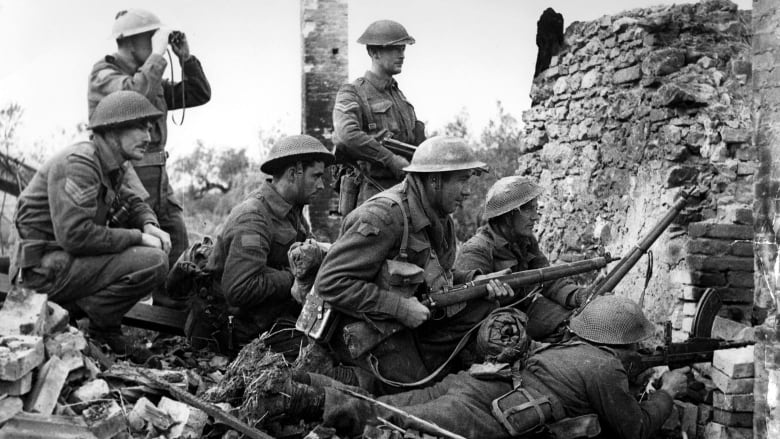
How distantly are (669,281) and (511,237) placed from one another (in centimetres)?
150

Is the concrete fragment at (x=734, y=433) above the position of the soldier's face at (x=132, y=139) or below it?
below

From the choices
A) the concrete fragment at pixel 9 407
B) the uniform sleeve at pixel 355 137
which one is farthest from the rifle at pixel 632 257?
the concrete fragment at pixel 9 407

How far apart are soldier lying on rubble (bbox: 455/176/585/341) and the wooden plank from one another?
2.42 metres

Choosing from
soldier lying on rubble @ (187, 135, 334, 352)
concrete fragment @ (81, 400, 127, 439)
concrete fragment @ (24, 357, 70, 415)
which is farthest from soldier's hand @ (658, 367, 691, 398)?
concrete fragment @ (24, 357, 70, 415)

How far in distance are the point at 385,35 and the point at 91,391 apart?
3.70m

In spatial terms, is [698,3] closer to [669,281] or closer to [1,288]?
[669,281]

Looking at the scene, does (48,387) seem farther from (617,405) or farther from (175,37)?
(175,37)

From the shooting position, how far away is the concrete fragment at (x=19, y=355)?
470 cm

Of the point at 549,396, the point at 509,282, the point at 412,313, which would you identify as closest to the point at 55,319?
the point at 412,313

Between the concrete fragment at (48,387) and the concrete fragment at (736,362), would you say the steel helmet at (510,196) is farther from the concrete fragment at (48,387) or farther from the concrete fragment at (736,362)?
the concrete fragment at (48,387)

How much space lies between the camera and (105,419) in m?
4.82

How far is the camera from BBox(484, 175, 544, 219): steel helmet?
6512 mm

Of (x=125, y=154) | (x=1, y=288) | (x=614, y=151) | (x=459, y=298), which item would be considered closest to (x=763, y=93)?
(x=459, y=298)

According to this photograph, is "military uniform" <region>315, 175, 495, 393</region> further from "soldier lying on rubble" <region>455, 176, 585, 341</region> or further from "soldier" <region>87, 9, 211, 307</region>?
"soldier" <region>87, 9, 211, 307</region>
